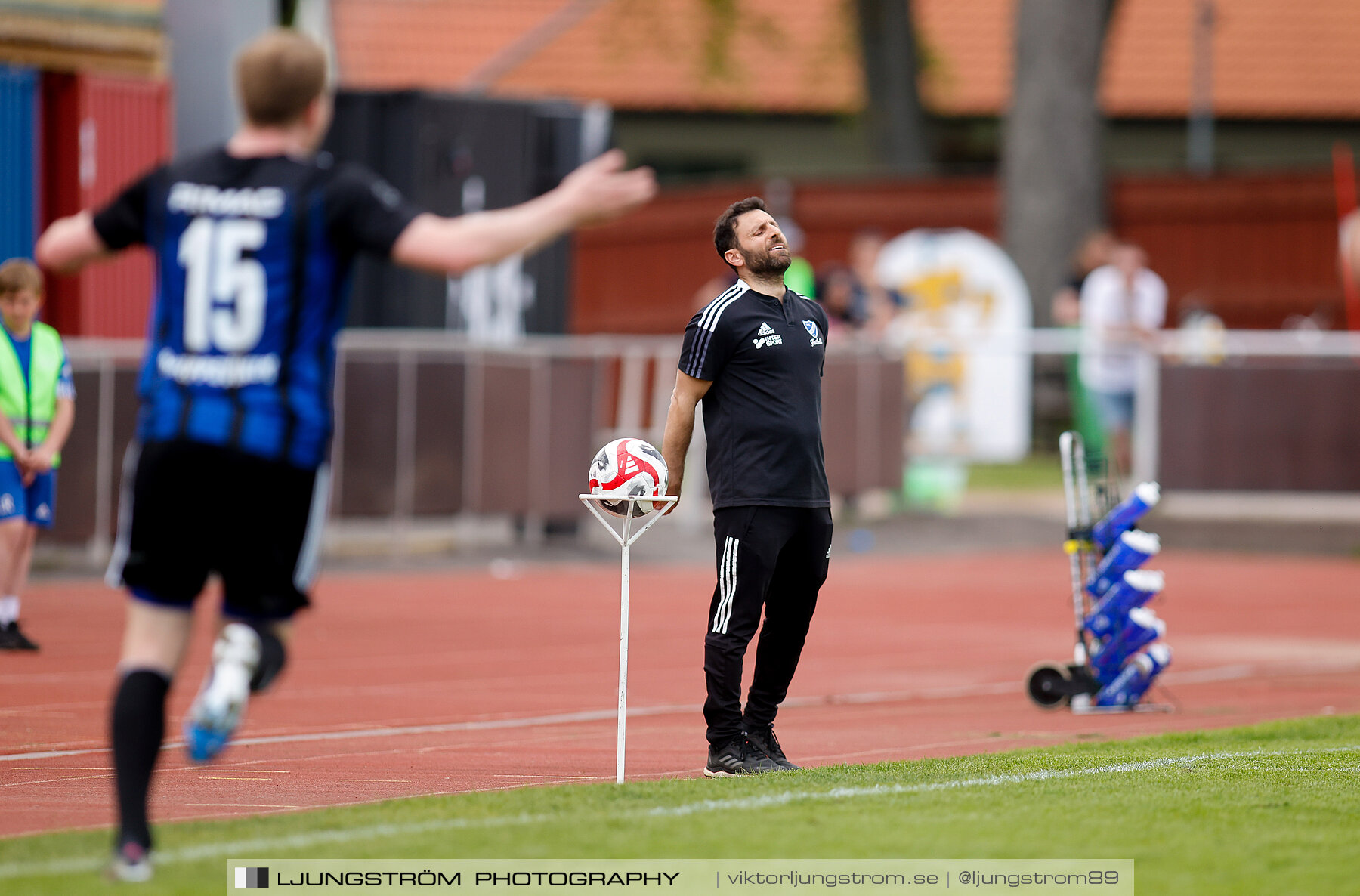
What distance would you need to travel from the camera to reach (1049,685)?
32.3 feet

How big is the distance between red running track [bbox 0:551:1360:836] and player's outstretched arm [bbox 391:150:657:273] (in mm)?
2318

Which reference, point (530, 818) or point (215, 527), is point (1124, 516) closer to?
point (530, 818)

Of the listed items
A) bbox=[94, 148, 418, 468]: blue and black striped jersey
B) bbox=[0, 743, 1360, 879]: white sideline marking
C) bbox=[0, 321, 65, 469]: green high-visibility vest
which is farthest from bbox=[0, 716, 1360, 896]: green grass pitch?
bbox=[0, 321, 65, 469]: green high-visibility vest

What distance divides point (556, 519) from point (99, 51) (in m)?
6.07

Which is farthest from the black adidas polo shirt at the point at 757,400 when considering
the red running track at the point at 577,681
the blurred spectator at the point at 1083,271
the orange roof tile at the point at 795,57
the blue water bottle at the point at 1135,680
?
the orange roof tile at the point at 795,57

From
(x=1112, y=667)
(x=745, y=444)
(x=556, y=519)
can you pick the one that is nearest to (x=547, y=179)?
(x=556, y=519)

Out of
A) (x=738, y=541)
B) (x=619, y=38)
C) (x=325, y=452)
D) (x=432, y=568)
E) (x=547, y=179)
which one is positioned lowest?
(x=432, y=568)

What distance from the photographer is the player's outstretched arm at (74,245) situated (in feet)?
17.9

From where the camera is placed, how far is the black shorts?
5.20 m

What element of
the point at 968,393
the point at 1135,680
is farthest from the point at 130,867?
the point at 968,393

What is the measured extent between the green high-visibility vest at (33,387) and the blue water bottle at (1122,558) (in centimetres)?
583

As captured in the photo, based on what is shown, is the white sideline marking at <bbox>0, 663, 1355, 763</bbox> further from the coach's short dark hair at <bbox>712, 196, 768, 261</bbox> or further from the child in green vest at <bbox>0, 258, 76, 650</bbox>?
the child in green vest at <bbox>0, 258, 76, 650</bbox>

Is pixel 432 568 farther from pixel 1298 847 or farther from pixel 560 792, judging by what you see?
pixel 1298 847

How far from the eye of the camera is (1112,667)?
9.77m
